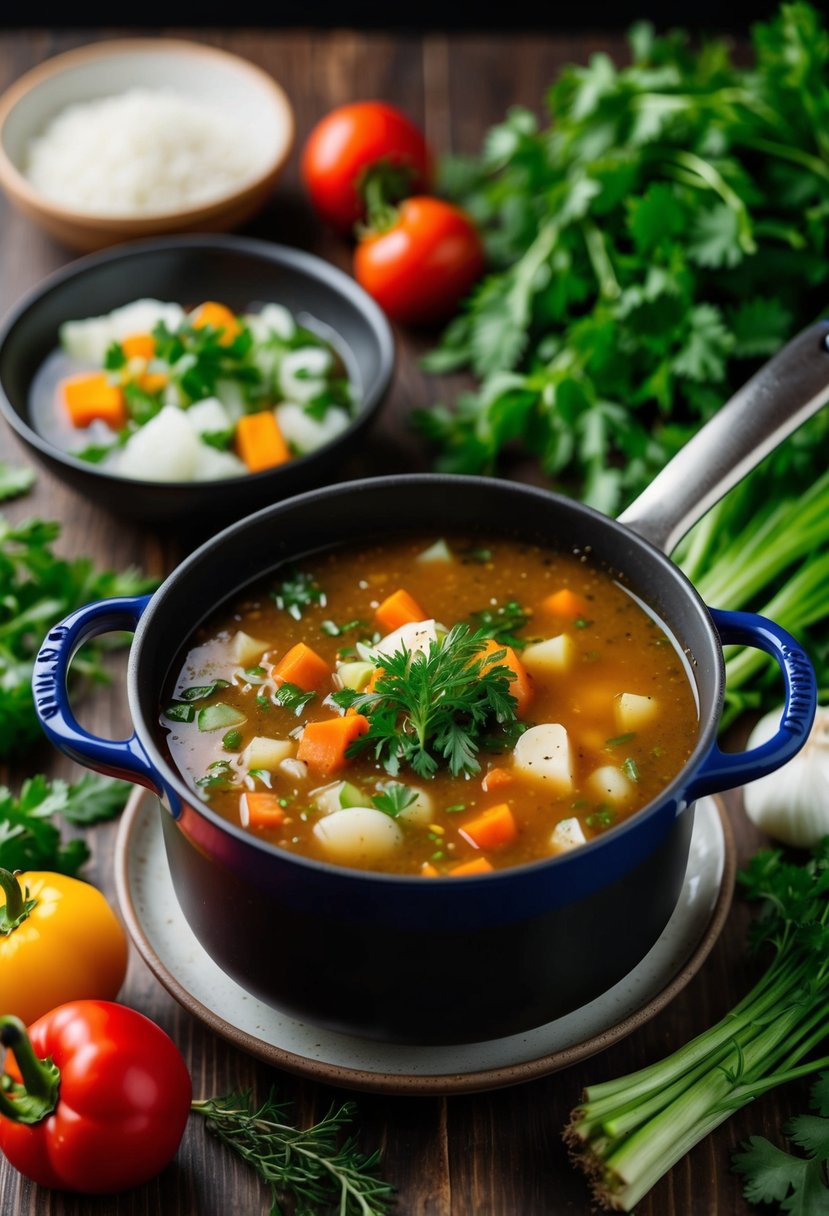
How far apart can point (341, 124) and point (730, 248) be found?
1417 millimetres

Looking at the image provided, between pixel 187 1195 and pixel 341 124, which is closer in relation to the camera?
pixel 187 1195

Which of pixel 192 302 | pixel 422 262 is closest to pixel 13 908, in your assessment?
pixel 192 302

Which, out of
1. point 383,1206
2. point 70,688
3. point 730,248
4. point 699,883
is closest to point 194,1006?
point 383,1206

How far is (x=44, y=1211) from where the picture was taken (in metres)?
2.07

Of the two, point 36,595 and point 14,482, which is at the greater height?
point 36,595

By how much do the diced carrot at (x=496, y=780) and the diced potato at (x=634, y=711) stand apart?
213 millimetres

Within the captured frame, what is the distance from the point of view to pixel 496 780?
7.09 ft

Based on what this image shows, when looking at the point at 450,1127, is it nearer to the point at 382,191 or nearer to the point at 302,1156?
the point at 302,1156

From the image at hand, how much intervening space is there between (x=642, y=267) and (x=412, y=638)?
5.10 ft

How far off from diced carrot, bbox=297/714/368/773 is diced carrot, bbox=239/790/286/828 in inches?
3.5

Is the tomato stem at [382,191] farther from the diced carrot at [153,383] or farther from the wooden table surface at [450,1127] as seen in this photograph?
the wooden table surface at [450,1127]

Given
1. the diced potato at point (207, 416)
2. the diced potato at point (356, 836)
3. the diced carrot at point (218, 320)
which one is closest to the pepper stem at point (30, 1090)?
the diced potato at point (356, 836)

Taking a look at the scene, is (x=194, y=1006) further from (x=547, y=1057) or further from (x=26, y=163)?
(x=26, y=163)

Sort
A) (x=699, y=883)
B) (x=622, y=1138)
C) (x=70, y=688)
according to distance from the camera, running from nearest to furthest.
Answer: (x=622, y=1138) < (x=699, y=883) < (x=70, y=688)
